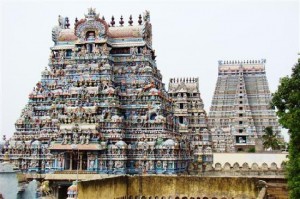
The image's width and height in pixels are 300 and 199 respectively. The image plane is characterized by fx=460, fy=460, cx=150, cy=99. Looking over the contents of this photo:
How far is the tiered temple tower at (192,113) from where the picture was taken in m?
48.0

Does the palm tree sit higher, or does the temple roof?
the palm tree

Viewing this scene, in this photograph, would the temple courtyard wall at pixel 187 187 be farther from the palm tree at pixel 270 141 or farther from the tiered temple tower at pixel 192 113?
the palm tree at pixel 270 141

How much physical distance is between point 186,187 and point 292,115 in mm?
8280

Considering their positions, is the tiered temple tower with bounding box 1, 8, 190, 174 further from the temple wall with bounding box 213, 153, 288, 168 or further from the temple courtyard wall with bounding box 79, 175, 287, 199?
the temple wall with bounding box 213, 153, 288, 168

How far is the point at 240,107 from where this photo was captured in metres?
60.2

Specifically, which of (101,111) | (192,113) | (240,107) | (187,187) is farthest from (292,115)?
(240,107)

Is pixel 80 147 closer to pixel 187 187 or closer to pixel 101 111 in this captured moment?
pixel 101 111

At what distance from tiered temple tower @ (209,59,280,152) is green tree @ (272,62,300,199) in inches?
1358

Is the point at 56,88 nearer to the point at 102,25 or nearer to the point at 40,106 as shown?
Result: the point at 40,106

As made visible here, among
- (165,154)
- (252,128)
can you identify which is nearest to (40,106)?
(165,154)

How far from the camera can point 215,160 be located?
48031 mm

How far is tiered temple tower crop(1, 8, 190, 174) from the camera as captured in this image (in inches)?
1319

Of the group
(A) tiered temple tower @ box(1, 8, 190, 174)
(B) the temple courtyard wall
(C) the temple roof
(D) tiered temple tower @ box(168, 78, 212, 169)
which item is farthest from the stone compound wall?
(D) tiered temple tower @ box(168, 78, 212, 169)

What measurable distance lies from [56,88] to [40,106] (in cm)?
203
